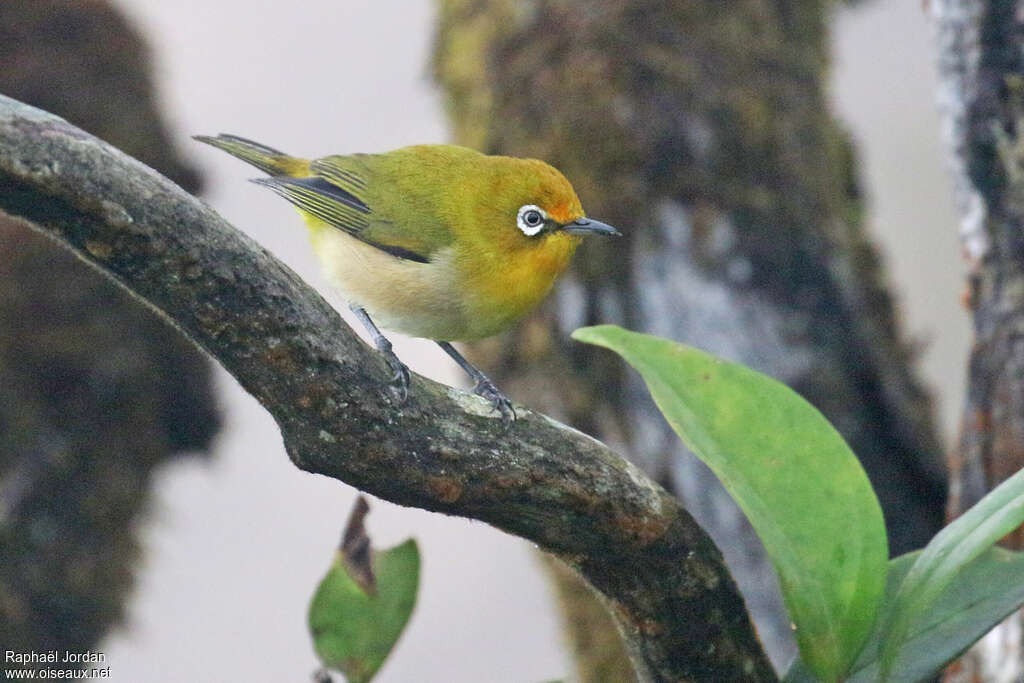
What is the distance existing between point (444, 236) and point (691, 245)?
1193mm

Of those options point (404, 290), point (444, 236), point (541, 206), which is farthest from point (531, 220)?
point (404, 290)

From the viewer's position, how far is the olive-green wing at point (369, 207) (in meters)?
2.63

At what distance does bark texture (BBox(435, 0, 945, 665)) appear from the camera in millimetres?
3486

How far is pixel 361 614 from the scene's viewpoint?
2.00m

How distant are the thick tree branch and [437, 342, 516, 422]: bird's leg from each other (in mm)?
29

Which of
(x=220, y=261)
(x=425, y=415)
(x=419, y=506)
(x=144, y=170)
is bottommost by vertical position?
(x=419, y=506)

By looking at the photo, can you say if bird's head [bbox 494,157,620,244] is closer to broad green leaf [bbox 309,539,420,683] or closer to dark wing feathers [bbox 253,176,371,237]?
dark wing feathers [bbox 253,176,371,237]

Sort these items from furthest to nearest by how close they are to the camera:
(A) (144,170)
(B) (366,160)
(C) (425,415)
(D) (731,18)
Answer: (D) (731,18) < (B) (366,160) < (C) (425,415) < (A) (144,170)

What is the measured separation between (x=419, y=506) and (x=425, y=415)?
0.15 metres

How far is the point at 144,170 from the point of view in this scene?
1.46 metres

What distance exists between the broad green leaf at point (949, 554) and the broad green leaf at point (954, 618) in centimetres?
4

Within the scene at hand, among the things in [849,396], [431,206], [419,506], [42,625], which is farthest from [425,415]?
[42,625]

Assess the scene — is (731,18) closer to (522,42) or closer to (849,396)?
(522,42)

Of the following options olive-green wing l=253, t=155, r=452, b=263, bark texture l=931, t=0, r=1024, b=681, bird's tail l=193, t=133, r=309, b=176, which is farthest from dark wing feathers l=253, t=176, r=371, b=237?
bark texture l=931, t=0, r=1024, b=681
